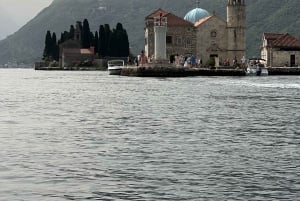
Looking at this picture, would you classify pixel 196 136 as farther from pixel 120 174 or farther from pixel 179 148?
pixel 120 174

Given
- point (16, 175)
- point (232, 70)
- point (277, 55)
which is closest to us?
point (16, 175)

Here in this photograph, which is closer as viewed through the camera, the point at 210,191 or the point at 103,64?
the point at 210,191

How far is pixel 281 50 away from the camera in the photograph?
116 metres

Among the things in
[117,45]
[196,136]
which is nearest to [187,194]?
[196,136]

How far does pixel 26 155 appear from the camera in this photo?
18469 millimetres

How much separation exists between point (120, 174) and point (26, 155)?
141 inches

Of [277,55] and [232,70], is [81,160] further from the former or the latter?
[277,55]

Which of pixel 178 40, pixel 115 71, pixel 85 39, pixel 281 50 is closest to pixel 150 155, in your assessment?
pixel 115 71

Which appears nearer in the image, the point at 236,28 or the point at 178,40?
the point at 236,28

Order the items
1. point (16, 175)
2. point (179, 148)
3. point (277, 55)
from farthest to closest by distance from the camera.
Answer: point (277, 55), point (179, 148), point (16, 175)

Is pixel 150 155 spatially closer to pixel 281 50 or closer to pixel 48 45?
pixel 281 50

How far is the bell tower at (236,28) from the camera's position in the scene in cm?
11575

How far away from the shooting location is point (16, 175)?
15.7m

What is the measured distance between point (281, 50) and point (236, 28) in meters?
7.94
